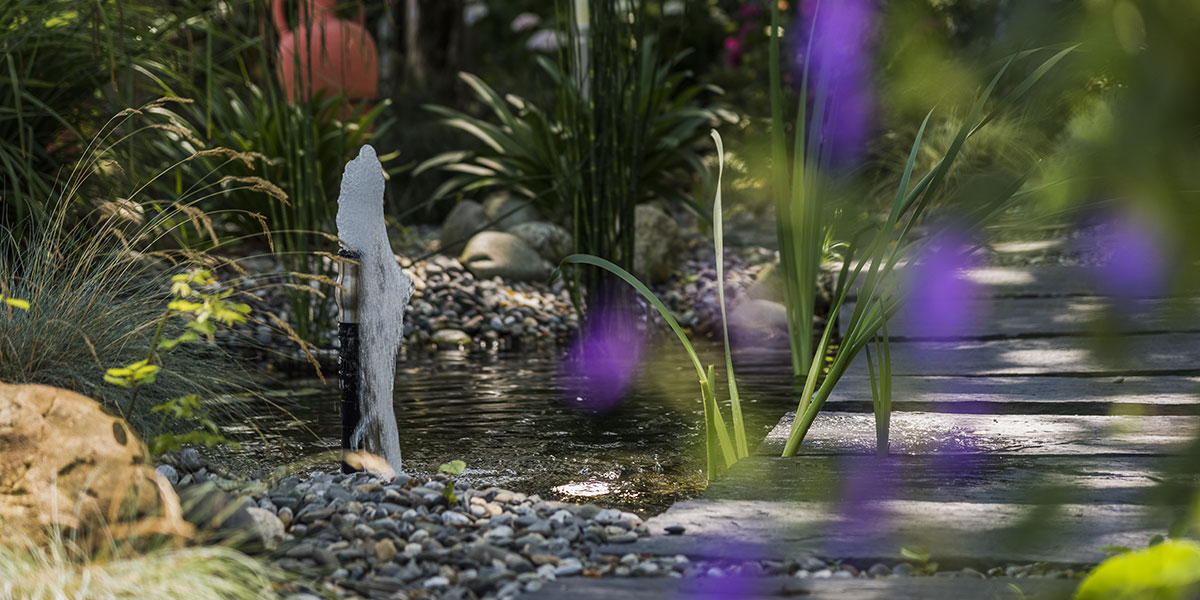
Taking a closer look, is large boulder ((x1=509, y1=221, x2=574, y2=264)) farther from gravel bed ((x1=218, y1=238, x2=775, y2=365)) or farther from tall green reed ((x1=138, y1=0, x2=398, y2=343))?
tall green reed ((x1=138, y1=0, x2=398, y2=343))

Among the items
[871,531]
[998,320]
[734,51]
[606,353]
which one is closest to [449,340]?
[606,353]

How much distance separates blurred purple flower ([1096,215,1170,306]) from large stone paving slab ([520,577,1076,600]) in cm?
91

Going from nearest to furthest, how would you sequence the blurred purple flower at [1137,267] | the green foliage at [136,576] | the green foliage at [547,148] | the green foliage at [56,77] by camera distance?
1. the blurred purple flower at [1137,267]
2. the green foliage at [136,576]
3. the green foliage at [56,77]
4. the green foliage at [547,148]

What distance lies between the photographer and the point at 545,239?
5234 millimetres

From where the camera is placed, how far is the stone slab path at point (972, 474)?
46 centimetres

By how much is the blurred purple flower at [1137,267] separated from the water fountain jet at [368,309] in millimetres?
1649

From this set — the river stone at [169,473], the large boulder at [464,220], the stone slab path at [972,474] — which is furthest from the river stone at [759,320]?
the river stone at [169,473]

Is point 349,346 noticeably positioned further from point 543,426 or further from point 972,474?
point 972,474

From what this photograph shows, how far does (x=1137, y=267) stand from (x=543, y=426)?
2.29m

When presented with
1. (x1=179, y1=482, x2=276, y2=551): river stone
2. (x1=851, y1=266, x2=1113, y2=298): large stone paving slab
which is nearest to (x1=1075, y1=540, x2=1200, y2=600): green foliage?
(x1=179, y1=482, x2=276, y2=551): river stone

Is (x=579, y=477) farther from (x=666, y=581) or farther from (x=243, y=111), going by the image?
(x=243, y=111)

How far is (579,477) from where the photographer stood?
2197 mm

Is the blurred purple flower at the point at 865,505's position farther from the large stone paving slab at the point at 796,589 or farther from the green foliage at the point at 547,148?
the green foliage at the point at 547,148

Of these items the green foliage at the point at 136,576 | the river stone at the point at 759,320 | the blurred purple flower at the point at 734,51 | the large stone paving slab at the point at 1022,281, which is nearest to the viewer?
the green foliage at the point at 136,576
